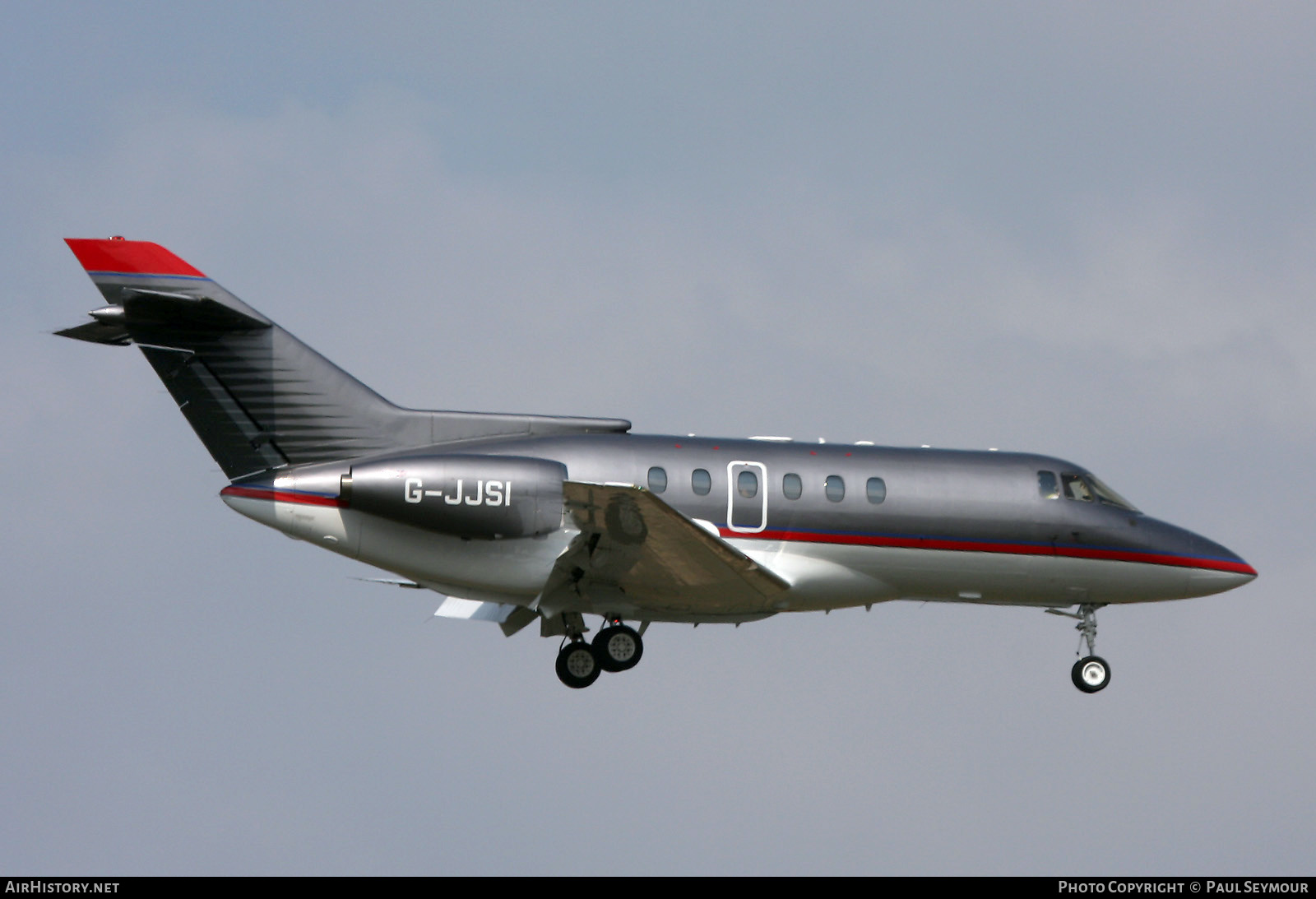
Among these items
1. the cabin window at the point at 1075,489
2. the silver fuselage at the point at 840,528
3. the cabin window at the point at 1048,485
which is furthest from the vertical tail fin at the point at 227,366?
the cabin window at the point at 1075,489

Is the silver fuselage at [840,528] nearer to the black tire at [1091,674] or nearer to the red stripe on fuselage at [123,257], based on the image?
the black tire at [1091,674]

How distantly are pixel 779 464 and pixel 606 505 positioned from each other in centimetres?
359

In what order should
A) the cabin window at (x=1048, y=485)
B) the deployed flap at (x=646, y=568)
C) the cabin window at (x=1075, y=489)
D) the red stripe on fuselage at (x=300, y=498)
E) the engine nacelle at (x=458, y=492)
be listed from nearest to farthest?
the deployed flap at (x=646, y=568) < the engine nacelle at (x=458, y=492) < the red stripe on fuselage at (x=300, y=498) < the cabin window at (x=1048, y=485) < the cabin window at (x=1075, y=489)

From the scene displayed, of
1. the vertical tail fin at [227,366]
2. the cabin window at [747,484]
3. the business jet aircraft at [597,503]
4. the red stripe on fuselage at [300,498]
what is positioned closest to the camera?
the business jet aircraft at [597,503]

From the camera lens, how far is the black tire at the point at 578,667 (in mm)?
25219

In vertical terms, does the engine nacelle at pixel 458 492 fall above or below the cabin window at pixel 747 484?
below

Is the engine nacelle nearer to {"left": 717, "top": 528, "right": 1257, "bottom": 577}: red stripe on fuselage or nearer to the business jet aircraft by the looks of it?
the business jet aircraft

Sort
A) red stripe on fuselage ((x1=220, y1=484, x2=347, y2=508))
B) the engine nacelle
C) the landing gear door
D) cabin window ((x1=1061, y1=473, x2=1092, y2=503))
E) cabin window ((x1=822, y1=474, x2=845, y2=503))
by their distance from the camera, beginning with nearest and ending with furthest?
the engine nacelle, red stripe on fuselage ((x1=220, y1=484, x2=347, y2=508)), the landing gear door, cabin window ((x1=822, y1=474, x2=845, y2=503)), cabin window ((x1=1061, y1=473, x2=1092, y2=503))

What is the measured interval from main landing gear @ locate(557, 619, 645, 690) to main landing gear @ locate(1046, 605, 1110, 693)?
674 centimetres

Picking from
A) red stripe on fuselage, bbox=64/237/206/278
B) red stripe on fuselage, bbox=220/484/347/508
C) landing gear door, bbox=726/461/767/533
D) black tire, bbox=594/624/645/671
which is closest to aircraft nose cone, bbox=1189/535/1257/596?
landing gear door, bbox=726/461/767/533

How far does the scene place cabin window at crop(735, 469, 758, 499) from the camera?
989 inches

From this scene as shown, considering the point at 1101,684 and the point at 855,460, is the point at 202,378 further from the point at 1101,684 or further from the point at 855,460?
the point at 1101,684

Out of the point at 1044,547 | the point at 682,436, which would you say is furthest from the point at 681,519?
the point at 1044,547

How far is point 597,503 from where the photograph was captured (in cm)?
2272
